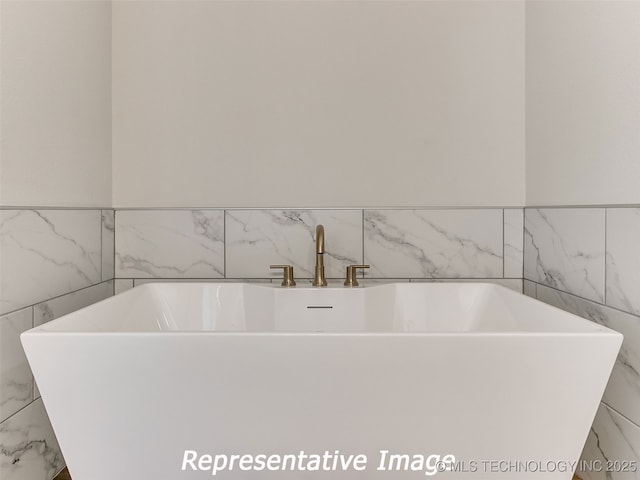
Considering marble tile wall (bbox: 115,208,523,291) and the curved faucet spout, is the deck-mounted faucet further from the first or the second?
marble tile wall (bbox: 115,208,523,291)

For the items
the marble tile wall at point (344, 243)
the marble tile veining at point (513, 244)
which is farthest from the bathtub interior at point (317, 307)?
the marble tile veining at point (513, 244)

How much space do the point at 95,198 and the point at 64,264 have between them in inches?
11.2

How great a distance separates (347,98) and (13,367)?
4.04 ft

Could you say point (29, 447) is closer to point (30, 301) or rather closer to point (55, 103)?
point (30, 301)

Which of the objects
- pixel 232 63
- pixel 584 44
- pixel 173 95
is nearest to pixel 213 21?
pixel 232 63

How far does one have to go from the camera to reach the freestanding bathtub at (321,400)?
2.39ft

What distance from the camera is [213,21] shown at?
4.85ft

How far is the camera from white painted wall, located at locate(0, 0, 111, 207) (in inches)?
37.9

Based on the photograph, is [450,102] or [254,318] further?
[450,102]

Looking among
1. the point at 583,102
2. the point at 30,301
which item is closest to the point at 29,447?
the point at 30,301

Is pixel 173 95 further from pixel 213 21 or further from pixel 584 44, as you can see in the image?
pixel 584 44

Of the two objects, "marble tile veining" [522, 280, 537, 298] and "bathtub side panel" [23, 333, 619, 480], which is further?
"marble tile veining" [522, 280, 537, 298]

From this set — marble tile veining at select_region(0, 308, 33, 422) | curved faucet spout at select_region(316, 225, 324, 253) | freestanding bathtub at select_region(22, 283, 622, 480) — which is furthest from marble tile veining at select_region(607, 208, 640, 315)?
marble tile veining at select_region(0, 308, 33, 422)

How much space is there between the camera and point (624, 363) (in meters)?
0.97
